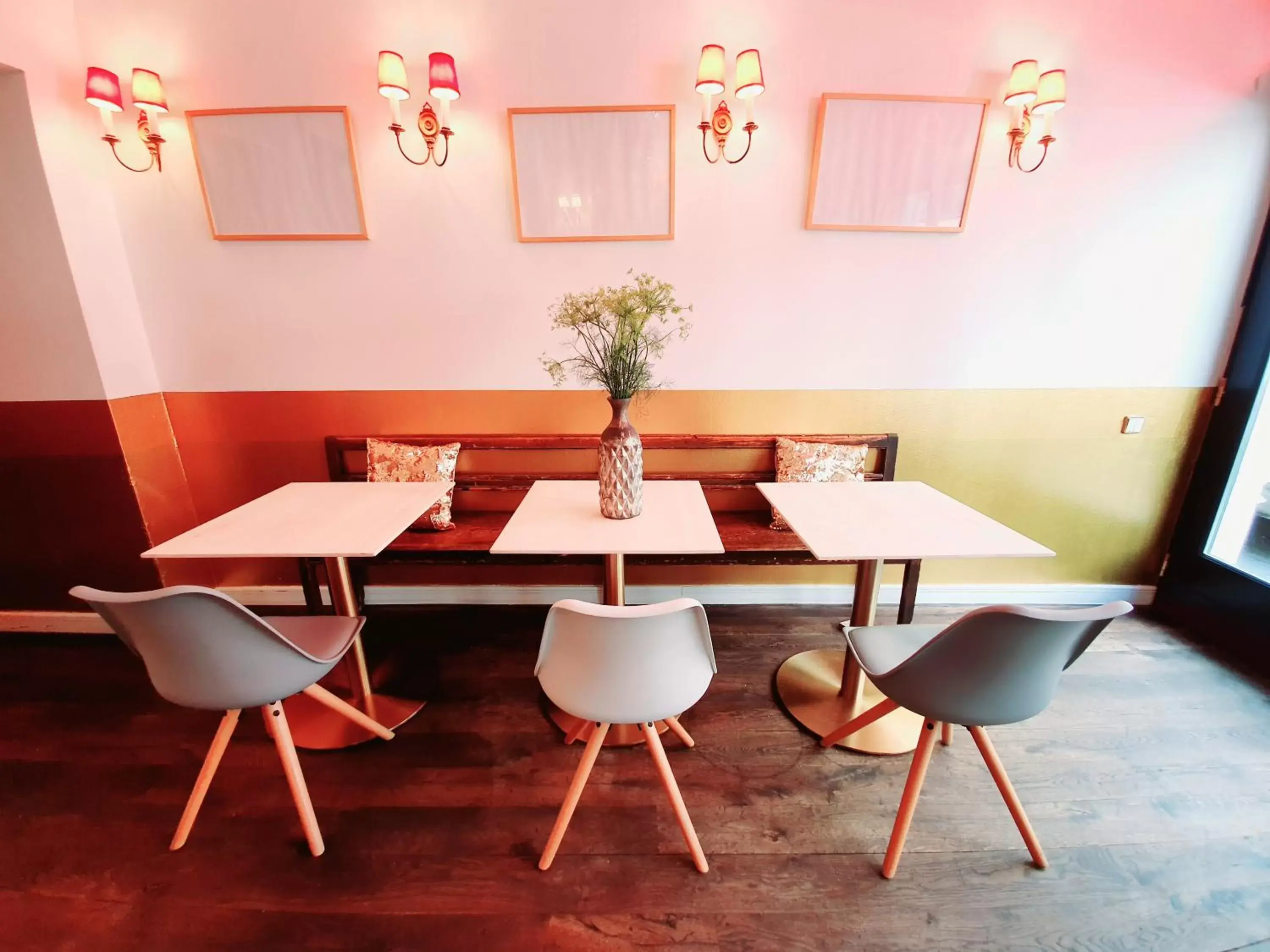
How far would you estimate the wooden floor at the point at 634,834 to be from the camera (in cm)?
119

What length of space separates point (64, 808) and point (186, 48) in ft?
8.83

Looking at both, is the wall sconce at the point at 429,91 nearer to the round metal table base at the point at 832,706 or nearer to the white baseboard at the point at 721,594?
the white baseboard at the point at 721,594

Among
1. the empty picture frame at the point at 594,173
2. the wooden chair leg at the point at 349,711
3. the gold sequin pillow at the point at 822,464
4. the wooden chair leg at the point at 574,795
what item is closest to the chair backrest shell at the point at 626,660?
the wooden chair leg at the point at 574,795

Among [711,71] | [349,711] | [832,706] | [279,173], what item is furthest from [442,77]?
[832,706]

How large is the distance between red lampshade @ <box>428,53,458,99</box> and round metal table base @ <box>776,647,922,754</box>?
255 cm

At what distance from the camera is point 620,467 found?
1563 millimetres

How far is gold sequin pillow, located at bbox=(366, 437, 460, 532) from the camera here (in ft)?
7.16

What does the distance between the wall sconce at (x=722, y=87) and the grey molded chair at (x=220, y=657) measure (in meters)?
2.12

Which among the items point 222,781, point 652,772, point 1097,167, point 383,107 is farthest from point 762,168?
point 222,781

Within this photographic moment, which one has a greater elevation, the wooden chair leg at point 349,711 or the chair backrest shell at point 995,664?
the chair backrest shell at point 995,664

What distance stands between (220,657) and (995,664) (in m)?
1.76

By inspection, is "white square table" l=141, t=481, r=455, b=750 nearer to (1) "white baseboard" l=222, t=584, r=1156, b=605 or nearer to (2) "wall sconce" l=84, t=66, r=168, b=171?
(1) "white baseboard" l=222, t=584, r=1156, b=605

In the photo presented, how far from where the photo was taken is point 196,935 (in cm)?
118

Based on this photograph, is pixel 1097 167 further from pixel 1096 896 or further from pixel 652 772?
pixel 652 772
